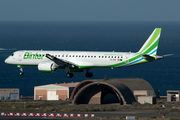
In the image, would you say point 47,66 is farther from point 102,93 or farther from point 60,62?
point 102,93

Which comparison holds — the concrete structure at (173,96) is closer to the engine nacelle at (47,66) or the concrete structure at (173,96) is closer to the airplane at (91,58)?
the airplane at (91,58)

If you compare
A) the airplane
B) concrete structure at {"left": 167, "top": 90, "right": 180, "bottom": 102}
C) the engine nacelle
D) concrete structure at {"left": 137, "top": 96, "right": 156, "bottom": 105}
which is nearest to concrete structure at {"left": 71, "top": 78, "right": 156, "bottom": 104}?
concrete structure at {"left": 137, "top": 96, "right": 156, "bottom": 105}

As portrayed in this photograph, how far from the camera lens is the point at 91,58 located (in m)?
86.9

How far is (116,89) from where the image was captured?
129375mm

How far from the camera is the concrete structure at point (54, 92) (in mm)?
153000

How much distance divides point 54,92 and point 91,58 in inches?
2720

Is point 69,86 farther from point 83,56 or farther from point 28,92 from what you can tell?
point 83,56

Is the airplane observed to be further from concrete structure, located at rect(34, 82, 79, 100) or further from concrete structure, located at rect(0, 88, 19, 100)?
concrete structure, located at rect(0, 88, 19, 100)

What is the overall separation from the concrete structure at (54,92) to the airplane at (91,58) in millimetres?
62485

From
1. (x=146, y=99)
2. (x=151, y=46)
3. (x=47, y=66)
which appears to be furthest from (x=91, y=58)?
(x=146, y=99)

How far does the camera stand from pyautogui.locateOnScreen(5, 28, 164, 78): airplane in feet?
283

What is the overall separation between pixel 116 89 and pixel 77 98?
11619mm

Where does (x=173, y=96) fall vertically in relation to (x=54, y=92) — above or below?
below

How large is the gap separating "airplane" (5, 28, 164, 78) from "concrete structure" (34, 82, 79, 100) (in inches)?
2460
